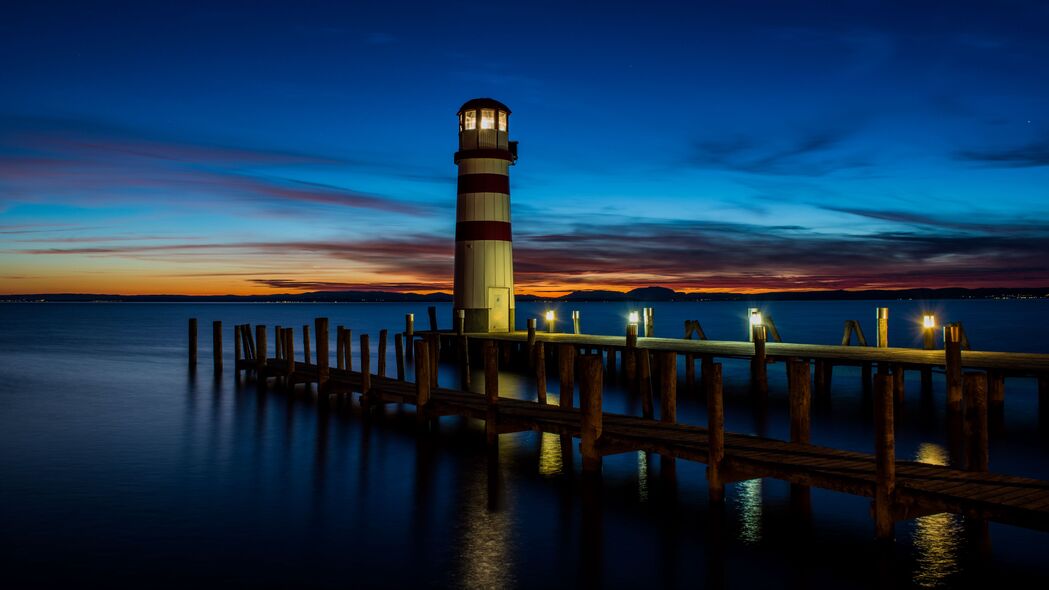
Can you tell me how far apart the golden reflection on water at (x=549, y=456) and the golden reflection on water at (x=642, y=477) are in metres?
1.31

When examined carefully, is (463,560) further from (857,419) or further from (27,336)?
(27,336)

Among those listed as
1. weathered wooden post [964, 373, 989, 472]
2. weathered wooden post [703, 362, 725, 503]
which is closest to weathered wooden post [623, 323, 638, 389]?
weathered wooden post [703, 362, 725, 503]

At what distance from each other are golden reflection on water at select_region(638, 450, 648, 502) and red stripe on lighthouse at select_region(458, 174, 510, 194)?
15.4 metres

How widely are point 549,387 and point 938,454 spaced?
12.9 metres

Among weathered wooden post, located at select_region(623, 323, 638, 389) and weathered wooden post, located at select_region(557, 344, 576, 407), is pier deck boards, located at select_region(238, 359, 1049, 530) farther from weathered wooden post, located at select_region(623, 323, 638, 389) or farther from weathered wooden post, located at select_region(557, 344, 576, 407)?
weathered wooden post, located at select_region(623, 323, 638, 389)

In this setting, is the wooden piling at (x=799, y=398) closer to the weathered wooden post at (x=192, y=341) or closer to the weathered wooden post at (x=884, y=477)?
the weathered wooden post at (x=884, y=477)

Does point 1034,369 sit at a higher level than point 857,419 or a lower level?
higher

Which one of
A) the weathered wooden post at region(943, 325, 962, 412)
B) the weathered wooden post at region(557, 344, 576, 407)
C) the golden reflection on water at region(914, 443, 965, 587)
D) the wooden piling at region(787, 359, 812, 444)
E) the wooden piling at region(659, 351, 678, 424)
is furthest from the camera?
the weathered wooden post at region(943, 325, 962, 412)

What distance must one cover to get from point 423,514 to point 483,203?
1784 centimetres

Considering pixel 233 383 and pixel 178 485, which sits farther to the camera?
pixel 233 383

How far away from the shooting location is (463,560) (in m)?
9.71

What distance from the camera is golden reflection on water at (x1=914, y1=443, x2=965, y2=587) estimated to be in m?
8.71

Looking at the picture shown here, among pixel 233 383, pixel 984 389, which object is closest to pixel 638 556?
pixel 984 389

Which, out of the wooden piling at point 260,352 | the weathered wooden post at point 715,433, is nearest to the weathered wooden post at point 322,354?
the wooden piling at point 260,352
